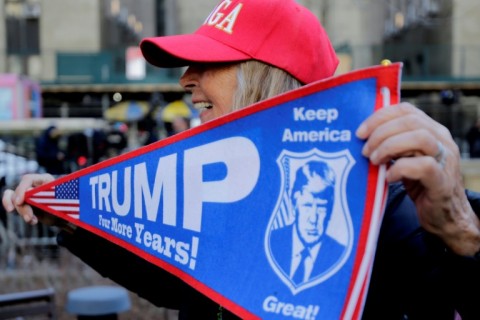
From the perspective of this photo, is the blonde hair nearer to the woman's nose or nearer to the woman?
the woman

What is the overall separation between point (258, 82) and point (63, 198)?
0.63m

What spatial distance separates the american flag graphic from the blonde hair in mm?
504

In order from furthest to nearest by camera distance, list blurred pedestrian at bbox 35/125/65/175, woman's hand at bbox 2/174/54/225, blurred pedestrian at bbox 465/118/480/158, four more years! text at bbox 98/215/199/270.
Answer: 1. blurred pedestrian at bbox 465/118/480/158
2. blurred pedestrian at bbox 35/125/65/175
3. woman's hand at bbox 2/174/54/225
4. four more years! text at bbox 98/215/199/270

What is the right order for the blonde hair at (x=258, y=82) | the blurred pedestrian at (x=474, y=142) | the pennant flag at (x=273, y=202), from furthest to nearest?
1. the blurred pedestrian at (x=474, y=142)
2. the blonde hair at (x=258, y=82)
3. the pennant flag at (x=273, y=202)

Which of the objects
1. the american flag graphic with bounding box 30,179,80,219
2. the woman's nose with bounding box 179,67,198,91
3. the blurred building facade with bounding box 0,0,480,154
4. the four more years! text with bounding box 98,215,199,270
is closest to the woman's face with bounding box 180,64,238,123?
the woman's nose with bounding box 179,67,198,91

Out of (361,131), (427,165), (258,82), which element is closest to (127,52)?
(258,82)

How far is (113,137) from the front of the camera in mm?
11414

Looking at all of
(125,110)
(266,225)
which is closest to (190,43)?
(266,225)

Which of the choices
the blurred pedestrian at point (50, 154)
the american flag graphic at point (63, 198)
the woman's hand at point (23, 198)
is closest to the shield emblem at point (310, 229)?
the american flag graphic at point (63, 198)

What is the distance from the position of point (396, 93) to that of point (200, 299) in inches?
29.7

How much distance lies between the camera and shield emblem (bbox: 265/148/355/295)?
3.92ft

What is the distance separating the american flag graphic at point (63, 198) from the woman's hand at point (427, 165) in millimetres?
923

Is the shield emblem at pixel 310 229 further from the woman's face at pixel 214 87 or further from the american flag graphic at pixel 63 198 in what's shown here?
the american flag graphic at pixel 63 198

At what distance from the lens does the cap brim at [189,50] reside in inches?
63.6
